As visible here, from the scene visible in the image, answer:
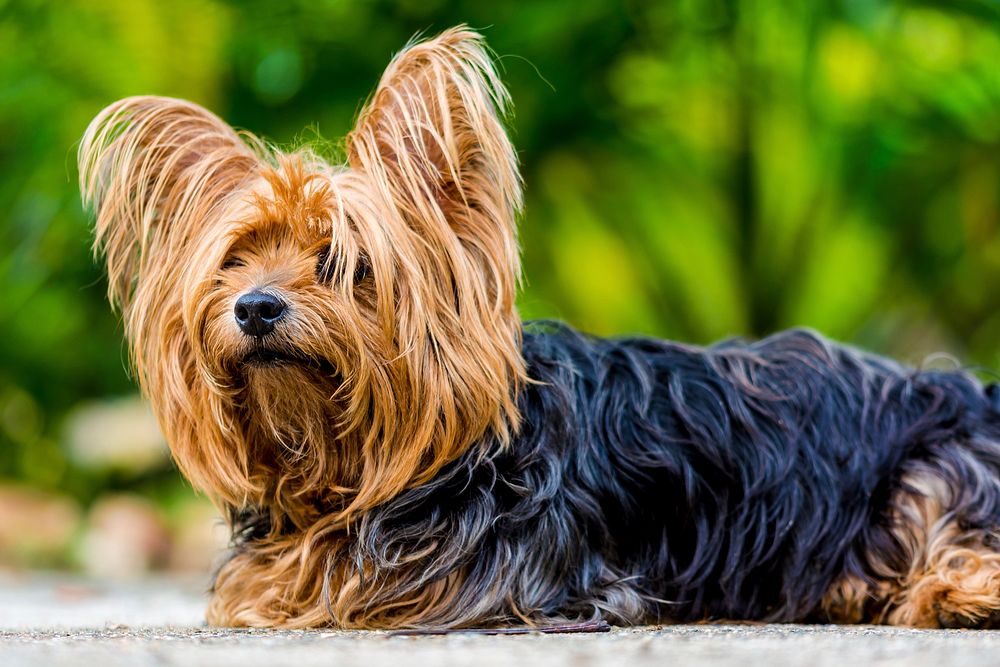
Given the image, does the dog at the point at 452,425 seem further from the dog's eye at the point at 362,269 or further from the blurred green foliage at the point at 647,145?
the blurred green foliage at the point at 647,145

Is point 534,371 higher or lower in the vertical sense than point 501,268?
lower

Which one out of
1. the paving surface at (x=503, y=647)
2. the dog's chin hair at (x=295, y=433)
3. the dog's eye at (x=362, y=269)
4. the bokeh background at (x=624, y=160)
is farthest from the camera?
the bokeh background at (x=624, y=160)

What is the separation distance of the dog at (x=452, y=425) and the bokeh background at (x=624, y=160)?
4361mm

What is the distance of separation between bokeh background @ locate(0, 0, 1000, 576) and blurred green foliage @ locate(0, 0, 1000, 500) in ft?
0.05

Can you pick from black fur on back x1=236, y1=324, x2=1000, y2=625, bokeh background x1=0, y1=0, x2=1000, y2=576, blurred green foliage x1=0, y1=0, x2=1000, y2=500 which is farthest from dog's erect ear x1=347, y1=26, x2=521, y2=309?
blurred green foliage x1=0, y1=0, x2=1000, y2=500

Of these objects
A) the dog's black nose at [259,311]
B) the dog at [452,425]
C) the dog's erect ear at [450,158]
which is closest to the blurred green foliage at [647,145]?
the dog at [452,425]

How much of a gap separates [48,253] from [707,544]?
622cm

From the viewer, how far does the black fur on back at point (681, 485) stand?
3.92 m

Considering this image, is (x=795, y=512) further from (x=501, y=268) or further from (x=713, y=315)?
(x=713, y=315)

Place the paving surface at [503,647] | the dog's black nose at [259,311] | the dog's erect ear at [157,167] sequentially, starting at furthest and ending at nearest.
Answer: the dog's erect ear at [157,167]
the dog's black nose at [259,311]
the paving surface at [503,647]

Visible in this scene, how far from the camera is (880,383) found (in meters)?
4.62

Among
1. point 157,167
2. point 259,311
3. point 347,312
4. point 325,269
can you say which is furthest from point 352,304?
point 157,167

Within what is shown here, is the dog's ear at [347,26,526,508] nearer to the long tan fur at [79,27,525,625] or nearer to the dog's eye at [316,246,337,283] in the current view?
the long tan fur at [79,27,525,625]

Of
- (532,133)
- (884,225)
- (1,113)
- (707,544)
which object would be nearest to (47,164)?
(1,113)
